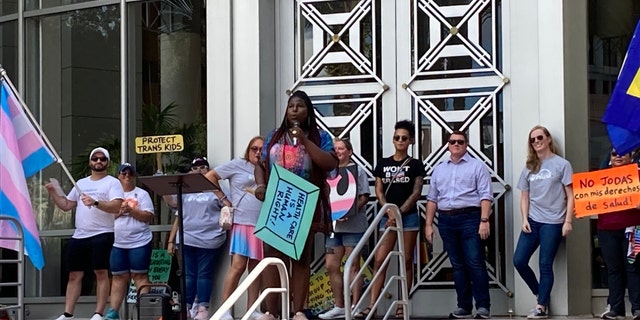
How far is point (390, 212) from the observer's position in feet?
39.0

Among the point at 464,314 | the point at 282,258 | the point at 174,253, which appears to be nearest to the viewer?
the point at 282,258

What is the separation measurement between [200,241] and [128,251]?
2.79 feet

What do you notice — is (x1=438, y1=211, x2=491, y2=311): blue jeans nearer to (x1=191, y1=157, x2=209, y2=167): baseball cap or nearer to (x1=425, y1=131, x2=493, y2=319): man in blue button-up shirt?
(x1=425, y1=131, x2=493, y2=319): man in blue button-up shirt

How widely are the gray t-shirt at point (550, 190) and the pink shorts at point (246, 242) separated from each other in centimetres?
292

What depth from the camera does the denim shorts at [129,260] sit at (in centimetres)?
1418

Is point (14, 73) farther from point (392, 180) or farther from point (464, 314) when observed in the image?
point (464, 314)

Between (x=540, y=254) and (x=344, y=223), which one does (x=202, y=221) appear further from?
(x=540, y=254)

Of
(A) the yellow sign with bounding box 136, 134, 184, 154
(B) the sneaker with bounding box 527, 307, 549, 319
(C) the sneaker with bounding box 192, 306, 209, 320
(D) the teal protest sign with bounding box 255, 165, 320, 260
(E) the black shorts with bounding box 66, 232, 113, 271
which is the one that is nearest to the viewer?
(D) the teal protest sign with bounding box 255, 165, 320, 260

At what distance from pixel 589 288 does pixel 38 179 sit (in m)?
7.66

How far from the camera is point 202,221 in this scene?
14.1m

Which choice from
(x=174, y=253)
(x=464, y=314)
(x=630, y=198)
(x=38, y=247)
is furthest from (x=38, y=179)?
(x=630, y=198)

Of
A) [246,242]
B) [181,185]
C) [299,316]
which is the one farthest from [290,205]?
[246,242]

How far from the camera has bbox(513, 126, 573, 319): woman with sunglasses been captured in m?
A: 12.6

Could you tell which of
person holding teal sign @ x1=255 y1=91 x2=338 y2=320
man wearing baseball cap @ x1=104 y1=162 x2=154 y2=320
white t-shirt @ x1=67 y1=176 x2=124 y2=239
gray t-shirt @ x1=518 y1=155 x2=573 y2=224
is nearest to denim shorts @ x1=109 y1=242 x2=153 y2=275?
man wearing baseball cap @ x1=104 y1=162 x2=154 y2=320
